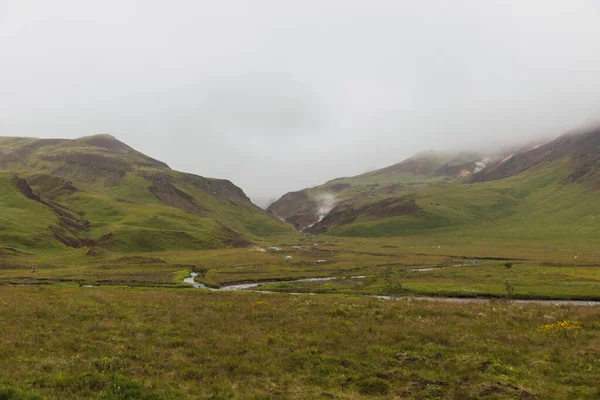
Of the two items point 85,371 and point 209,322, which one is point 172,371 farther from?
point 209,322

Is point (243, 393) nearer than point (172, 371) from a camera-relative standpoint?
Yes

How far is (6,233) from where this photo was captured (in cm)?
13788

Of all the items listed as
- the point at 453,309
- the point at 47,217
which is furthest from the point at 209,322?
the point at 47,217

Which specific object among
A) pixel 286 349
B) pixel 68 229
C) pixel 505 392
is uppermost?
pixel 68 229

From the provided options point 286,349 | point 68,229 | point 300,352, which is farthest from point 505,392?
point 68,229

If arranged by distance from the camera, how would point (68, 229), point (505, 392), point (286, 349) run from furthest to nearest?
point (68, 229) → point (286, 349) → point (505, 392)

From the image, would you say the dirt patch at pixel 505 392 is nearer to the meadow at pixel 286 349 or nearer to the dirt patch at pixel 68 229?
the meadow at pixel 286 349

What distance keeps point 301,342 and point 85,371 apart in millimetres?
13183

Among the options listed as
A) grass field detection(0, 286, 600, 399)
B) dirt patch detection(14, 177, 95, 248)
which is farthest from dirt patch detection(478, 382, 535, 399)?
dirt patch detection(14, 177, 95, 248)

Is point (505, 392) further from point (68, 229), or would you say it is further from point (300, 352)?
point (68, 229)

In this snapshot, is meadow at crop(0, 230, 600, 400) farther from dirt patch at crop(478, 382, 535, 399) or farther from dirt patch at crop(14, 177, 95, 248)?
dirt patch at crop(14, 177, 95, 248)

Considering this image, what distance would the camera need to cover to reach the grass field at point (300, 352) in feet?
58.8

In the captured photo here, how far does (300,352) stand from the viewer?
23859mm

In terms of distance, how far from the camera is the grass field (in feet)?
58.8
